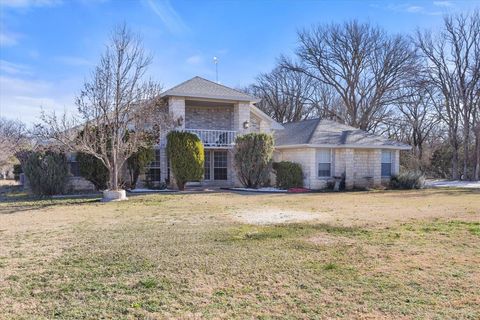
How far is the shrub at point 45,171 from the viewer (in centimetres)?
1672

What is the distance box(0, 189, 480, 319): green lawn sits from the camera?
4207mm

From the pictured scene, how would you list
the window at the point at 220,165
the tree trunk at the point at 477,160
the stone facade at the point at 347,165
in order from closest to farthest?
the stone facade at the point at 347,165 < the window at the point at 220,165 < the tree trunk at the point at 477,160

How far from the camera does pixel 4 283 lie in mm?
5000

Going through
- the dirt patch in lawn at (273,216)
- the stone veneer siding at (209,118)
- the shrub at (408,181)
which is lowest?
the dirt patch in lawn at (273,216)

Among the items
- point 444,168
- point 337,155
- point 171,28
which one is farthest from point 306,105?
point 171,28

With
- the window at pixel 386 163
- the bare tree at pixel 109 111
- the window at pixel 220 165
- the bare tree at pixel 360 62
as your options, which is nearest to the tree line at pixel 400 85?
the bare tree at pixel 360 62

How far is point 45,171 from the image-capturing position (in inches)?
664

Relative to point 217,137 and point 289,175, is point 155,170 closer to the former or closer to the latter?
point 217,137

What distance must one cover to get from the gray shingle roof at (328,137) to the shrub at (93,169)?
10.3m

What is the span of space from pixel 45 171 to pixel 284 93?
3083 centimetres

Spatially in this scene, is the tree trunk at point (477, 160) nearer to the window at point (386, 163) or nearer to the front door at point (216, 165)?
the window at point (386, 163)

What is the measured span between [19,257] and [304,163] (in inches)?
685

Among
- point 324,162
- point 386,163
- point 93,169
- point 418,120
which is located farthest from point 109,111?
point 418,120

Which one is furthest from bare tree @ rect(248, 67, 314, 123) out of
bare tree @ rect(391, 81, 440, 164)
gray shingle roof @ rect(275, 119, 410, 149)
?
gray shingle roof @ rect(275, 119, 410, 149)
